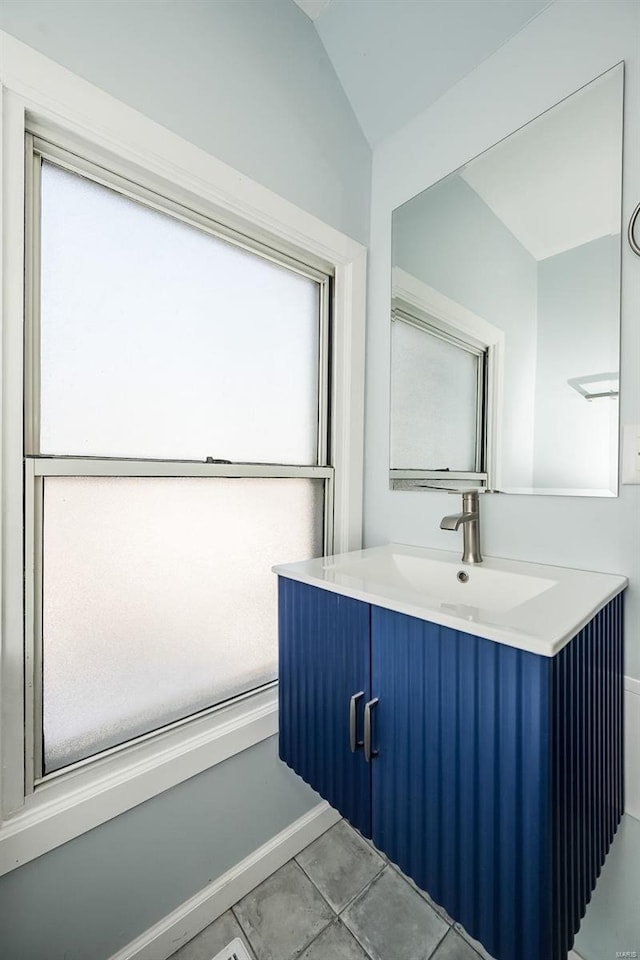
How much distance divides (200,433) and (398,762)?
0.90 metres

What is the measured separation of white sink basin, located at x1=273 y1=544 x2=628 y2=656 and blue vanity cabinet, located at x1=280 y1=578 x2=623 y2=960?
33mm

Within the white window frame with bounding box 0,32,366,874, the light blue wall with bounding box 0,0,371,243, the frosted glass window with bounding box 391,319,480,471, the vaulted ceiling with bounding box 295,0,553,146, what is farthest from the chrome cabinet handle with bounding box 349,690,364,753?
the vaulted ceiling with bounding box 295,0,553,146

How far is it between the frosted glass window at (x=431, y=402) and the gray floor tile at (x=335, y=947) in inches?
50.0

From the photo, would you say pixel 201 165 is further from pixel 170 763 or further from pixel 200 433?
pixel 170 763

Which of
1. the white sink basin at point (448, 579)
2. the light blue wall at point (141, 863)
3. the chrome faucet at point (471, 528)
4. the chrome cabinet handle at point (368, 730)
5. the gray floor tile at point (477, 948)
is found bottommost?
the gray floor tile at point (477, 948)

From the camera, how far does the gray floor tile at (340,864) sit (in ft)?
4.00

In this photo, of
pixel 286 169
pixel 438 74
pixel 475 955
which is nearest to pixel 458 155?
pixel 438 74

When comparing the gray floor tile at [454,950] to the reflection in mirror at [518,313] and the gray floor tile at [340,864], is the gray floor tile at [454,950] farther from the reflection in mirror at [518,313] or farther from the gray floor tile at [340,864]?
the reflection in mirror at [518,313]

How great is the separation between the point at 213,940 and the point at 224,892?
89 mm

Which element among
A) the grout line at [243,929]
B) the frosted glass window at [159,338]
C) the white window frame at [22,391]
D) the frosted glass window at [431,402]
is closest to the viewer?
the white window frame at [22,391]

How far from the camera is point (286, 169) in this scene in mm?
1269

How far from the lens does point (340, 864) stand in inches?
51.6

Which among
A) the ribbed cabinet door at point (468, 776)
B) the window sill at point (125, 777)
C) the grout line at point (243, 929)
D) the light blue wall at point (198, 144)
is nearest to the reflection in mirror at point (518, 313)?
the light blue wall at point (198, 144)

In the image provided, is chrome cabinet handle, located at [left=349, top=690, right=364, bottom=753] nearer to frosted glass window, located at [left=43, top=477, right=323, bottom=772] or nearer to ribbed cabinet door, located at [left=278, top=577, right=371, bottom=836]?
ribbed cabinet door, located at [left=278, top=577, right=371, bottom=836]
